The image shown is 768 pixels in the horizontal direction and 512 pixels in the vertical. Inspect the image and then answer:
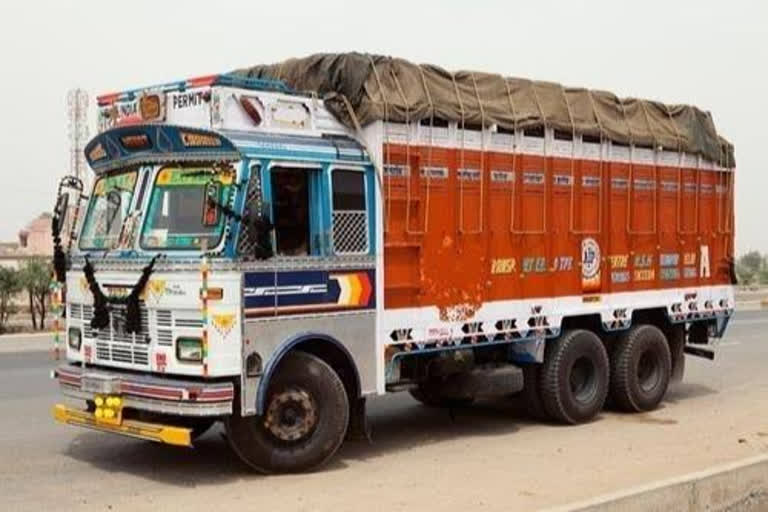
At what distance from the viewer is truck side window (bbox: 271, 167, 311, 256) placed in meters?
8.35

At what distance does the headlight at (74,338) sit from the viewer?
8930mm

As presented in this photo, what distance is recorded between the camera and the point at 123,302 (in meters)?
8.38

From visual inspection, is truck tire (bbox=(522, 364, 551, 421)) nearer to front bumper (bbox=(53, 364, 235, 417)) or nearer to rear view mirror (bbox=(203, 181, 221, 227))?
front bumper (bbox=(53, 364, 235, 417))

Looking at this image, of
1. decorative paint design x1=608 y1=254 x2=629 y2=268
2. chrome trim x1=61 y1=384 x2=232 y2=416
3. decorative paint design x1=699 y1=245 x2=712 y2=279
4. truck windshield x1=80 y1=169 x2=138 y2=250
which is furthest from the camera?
decorative paint design x1=699 y1=245 x2=712 y2=279

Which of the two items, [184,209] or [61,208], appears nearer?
[184,209]

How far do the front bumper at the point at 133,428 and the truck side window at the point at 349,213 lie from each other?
196cm

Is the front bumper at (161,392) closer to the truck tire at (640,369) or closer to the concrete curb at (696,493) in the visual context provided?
the concrete curb at (696,493)

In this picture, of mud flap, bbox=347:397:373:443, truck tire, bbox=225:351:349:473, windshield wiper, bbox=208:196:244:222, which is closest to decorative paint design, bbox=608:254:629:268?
mud flap, bbox=347:397:373:443

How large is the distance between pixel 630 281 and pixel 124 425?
6164 millimetres

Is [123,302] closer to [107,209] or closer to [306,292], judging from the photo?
[107,209]

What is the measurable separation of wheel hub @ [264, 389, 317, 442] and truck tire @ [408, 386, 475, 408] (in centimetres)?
212

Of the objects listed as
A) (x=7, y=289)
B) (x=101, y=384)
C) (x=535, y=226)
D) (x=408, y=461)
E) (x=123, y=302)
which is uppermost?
(x=535, y=226)

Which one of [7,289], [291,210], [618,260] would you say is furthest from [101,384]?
[7,289]

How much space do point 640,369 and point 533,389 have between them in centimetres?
192
